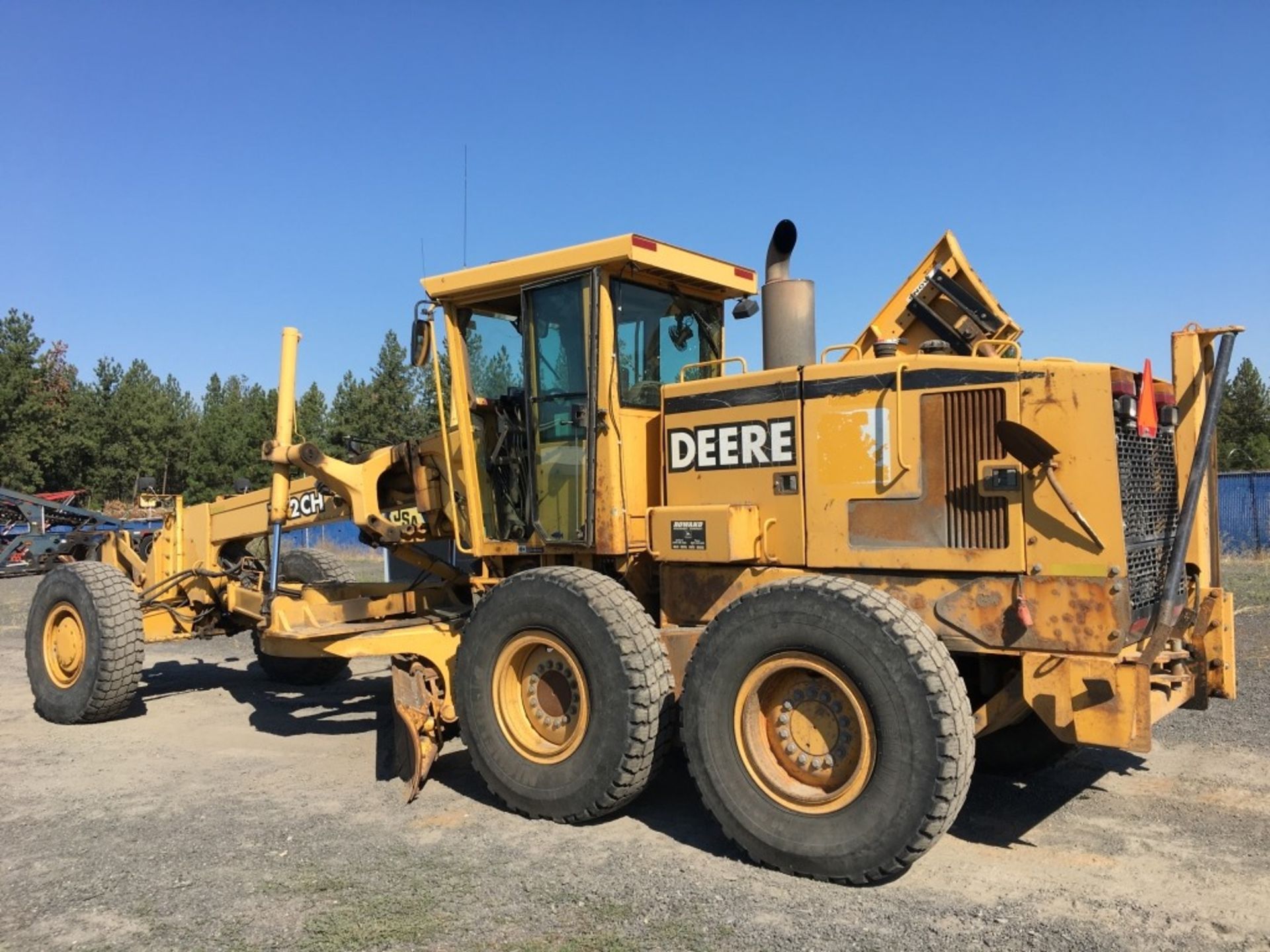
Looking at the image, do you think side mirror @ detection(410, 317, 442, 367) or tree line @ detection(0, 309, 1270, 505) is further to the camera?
tree line @ detection(0, 309, 1270, 505)

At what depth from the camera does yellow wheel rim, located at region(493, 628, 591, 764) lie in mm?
5390

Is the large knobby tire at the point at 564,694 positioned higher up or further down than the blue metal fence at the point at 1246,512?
further down

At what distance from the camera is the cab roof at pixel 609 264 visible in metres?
5.57

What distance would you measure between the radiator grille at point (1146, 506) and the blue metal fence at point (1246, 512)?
19823 mm

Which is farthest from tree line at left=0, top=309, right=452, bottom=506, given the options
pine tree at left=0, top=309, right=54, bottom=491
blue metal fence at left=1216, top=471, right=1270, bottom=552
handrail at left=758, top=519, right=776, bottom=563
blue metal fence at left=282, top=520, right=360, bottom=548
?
handrail at left=758, top=519, right=776, bottom=563

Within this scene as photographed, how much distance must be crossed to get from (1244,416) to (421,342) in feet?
157

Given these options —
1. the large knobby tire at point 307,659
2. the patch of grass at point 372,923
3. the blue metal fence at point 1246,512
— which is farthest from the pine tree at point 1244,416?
the patch of grass at point 372,923

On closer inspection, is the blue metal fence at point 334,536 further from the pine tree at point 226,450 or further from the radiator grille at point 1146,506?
the radiator grille at point 1146,506

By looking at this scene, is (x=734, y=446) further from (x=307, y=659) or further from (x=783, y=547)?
(x=307, y=659)

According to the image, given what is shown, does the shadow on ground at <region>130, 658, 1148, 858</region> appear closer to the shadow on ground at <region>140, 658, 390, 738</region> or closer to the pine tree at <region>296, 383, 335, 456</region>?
the shadow on ground at <region>140, 658, 390, 738</region>

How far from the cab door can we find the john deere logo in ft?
1.63

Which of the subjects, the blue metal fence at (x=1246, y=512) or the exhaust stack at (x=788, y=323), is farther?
the blue metal fence at (x=1246, y=512)

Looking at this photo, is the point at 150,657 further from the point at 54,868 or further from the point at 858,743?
the point at 858,743

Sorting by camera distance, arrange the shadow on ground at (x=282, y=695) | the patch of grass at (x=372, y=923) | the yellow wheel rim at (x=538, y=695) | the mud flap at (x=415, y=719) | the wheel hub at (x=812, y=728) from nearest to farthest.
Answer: the patch of grass at (x=372, y=923) → the wheel hub at (x=812, y=728) → the yellow wheel rim at (x=538, y=695) → the mud flap at (x=415, y=719) → the shadow on ground at (x=282, y=695)
